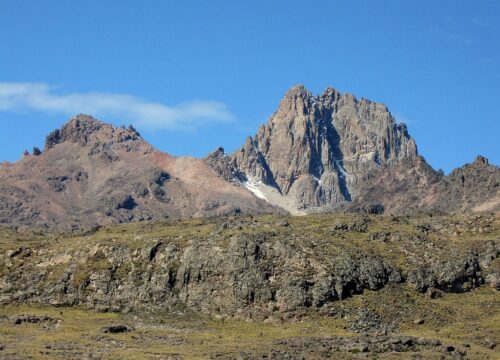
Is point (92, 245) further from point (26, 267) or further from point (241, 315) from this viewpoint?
Result: point (241, 315)

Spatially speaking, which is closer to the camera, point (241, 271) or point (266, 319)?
point (266, 319)

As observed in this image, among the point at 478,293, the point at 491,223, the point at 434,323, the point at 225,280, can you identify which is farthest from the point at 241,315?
the point at 491,223

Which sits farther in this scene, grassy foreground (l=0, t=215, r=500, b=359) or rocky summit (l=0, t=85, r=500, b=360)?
rocky summit (l=0, t=85, r=500, b=360)

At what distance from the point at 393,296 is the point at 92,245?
185 feet

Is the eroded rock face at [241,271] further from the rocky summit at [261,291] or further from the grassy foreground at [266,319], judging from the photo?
the grassy foreground at [266,319]

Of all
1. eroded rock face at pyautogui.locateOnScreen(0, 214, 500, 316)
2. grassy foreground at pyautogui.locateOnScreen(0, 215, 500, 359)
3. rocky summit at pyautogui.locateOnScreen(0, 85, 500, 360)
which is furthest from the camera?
eroded rock face at pyautogui.locateOnScreen(0, 214, 500, 316)

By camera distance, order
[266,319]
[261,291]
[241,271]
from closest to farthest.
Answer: [266,319] → [261,291] → [241,271]

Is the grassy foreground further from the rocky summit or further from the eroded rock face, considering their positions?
the eroded rock face

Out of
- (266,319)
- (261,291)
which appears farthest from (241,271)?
(266,319)

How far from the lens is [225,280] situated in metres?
160

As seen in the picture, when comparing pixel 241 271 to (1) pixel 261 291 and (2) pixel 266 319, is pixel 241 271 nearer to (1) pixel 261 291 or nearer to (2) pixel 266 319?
(1) pixel 261 291

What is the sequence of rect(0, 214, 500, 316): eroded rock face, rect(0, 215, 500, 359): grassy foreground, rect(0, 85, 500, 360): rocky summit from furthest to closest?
rect(0, 214, 500, 316): eroded rock face < rect(0, 85, 500, 360): rocky summit < rect(0, 215, 500, 359): grassy foreground

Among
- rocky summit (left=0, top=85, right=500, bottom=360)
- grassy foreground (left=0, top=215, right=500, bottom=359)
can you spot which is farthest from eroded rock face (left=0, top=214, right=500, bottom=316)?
grassy foreground (left=0, top=215, right=500, bottom=359)

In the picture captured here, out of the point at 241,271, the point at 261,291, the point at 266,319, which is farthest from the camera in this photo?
the point at 241,271
